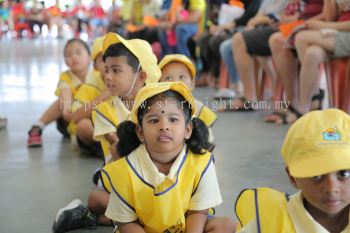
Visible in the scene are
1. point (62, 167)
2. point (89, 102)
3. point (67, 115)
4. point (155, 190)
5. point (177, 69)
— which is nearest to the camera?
point (155, 190)

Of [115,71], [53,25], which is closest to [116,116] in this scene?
[115,71]

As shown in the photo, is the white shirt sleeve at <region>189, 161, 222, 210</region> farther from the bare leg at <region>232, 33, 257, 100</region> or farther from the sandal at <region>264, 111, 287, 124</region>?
the bare leg at <region>232, 33, 257, 100</region>

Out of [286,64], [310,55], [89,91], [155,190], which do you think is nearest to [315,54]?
[310,55]

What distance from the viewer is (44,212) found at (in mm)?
2160

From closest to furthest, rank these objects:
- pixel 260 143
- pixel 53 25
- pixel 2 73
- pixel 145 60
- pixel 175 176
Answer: pixel 175 176 < pixel 145 60 < pixel 260 143 < pixel 2 73 < pixel 53 25

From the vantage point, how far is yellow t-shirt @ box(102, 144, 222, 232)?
5.38 ft

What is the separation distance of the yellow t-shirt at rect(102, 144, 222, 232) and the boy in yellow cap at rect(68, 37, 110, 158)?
1197 millimetres

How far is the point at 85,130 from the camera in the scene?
2895mm

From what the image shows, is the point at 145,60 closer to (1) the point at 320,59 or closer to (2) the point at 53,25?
(1) the point at 320,59

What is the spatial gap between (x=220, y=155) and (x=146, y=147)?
136cm

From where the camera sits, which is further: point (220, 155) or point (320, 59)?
point (320, 59)

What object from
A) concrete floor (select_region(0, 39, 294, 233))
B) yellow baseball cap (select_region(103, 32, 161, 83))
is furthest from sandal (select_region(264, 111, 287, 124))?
yellow baseball cap (select_region(103, 32, 161, 83))

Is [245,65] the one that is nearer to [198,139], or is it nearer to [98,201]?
[98,201]

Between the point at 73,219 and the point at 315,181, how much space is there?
102 cm
